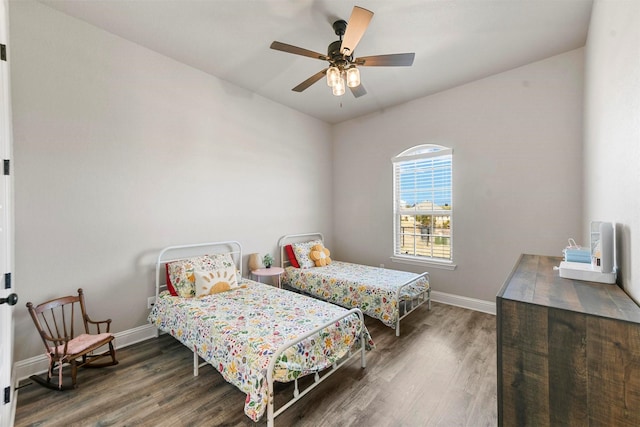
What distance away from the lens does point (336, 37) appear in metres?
2.68

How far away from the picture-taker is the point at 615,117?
5.11 ft

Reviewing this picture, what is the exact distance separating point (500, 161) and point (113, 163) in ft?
14.9

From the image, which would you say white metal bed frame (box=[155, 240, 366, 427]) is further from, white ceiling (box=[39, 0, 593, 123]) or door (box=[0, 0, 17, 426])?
white ceiling (box=[39, 0, 593, 123])

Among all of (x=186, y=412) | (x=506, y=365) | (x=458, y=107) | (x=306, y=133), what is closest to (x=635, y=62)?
(x=506, y=365)

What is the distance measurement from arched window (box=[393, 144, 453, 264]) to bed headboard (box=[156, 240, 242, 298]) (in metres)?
2.58

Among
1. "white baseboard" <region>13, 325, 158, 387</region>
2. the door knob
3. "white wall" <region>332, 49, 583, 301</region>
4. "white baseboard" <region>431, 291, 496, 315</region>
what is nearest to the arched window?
"white wall" <region>332, 49, 583, 301</region>

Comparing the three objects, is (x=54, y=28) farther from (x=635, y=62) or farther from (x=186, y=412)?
(x=635, y=62)

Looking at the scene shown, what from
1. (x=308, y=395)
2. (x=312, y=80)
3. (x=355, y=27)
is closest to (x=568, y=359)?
(x=308, y=395)

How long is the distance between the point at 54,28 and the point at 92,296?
2.51 metres

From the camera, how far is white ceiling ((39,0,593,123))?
229 centimetres

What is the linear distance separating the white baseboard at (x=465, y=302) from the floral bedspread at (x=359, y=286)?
1.78ft

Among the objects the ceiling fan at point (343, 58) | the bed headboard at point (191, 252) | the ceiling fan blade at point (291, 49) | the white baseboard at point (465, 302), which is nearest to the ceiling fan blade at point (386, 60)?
the ceiling fan at point (343, 58)

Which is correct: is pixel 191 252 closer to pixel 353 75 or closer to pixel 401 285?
pixel 401 285

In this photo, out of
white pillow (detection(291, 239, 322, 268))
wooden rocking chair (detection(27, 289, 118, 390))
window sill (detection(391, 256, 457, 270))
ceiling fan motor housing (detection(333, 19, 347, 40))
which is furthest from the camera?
white pillow (detection(291, 239, 322, 268))
